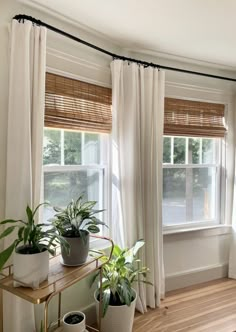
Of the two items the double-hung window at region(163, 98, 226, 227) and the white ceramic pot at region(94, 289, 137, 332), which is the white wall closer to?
the double-hung window at region(163, 98, 226, 227)

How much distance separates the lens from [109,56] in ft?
8.06

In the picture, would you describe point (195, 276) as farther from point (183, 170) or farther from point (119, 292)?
point (119, 292)

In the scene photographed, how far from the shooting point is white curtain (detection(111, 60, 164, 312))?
2.43m

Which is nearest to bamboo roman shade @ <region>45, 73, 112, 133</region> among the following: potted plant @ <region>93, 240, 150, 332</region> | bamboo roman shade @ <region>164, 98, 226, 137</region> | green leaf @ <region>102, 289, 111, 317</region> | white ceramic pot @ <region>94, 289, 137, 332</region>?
bamboo roman shade @ <region>164, 98, 226, 137</region>

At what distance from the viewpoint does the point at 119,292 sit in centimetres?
213

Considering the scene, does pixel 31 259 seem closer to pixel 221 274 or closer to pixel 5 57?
pixel 5 57

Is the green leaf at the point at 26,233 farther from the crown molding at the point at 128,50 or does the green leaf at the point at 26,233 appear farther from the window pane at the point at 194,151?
the window pane at the point at 194,151

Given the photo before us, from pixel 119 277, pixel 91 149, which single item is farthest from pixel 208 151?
pixel 119 277

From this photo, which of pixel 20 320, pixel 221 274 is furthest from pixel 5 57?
pixel 221 274

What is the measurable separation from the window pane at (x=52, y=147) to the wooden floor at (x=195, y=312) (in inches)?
59.4

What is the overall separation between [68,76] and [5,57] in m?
0.53

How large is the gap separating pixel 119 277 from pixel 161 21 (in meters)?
1.92

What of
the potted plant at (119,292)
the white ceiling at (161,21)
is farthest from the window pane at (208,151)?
the potted plant at (119,292)

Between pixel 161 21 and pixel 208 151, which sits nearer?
pixel 161 21
